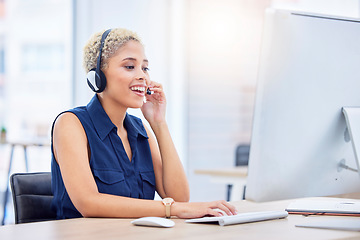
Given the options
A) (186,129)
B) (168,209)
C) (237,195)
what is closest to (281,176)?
(168,209)

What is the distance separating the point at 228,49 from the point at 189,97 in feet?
2.09

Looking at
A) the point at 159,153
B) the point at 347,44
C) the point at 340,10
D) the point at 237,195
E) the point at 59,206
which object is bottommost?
the point at 237,195

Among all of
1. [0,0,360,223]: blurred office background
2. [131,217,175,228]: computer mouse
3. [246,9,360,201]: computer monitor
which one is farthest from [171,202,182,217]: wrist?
[0,0,360,223]: blurred office background

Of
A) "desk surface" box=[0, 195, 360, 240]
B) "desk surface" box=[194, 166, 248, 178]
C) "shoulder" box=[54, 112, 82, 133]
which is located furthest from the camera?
"desk surface" box=[194, 166, 248, 178]

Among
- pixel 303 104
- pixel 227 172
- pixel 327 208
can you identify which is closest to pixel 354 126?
pixel 303 104

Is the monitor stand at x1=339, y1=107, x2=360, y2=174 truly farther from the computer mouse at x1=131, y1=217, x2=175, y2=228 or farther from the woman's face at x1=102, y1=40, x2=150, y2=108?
the woman's face at x1=102, y1=40, x2=150, y2=108

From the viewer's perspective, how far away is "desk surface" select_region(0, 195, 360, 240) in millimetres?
1036

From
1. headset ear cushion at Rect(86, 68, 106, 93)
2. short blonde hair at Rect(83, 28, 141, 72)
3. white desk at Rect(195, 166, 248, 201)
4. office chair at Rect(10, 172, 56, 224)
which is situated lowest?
white desk at Rect(195, 166, 248, 201)

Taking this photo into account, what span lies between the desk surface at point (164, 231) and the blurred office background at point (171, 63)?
2.90m

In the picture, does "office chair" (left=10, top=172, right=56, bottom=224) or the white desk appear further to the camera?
the white desk

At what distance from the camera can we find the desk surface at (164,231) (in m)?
1.04

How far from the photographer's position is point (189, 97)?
452 cm

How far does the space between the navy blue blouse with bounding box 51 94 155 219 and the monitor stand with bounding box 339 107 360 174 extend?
2.25 feet

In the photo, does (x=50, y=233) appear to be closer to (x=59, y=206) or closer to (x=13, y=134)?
(x=59, y=206)
